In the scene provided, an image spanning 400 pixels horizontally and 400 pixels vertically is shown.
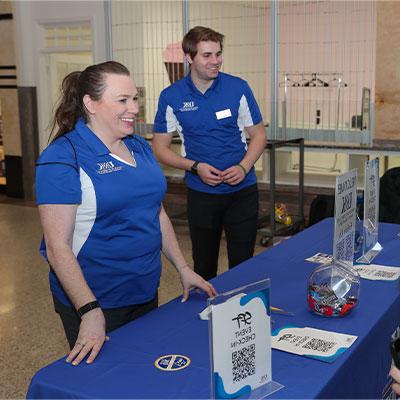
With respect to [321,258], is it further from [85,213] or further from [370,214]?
[85,213]

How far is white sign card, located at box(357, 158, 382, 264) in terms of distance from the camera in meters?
2.36

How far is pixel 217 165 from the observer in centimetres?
315

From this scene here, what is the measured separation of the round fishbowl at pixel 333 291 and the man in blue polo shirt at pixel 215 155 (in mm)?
1285

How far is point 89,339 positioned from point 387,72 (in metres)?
4.77

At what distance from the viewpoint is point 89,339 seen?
1.53m

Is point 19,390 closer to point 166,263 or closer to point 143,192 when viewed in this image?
point 143,192

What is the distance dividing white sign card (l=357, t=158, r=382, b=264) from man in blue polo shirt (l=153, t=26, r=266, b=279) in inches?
29.3

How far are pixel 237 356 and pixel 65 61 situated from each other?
6927mm

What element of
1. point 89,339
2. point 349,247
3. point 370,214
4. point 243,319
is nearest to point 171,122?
point 370,214

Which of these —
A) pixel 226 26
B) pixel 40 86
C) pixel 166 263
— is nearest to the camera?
pixel 166 263

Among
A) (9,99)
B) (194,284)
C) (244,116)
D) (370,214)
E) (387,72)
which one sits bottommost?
(194,284)

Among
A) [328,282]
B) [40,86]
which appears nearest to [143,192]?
[328,282]

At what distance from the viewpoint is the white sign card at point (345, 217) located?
79.4 inches

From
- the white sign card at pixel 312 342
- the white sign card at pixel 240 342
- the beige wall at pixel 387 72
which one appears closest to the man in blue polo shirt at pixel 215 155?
the white sign card at pixel 312 342
